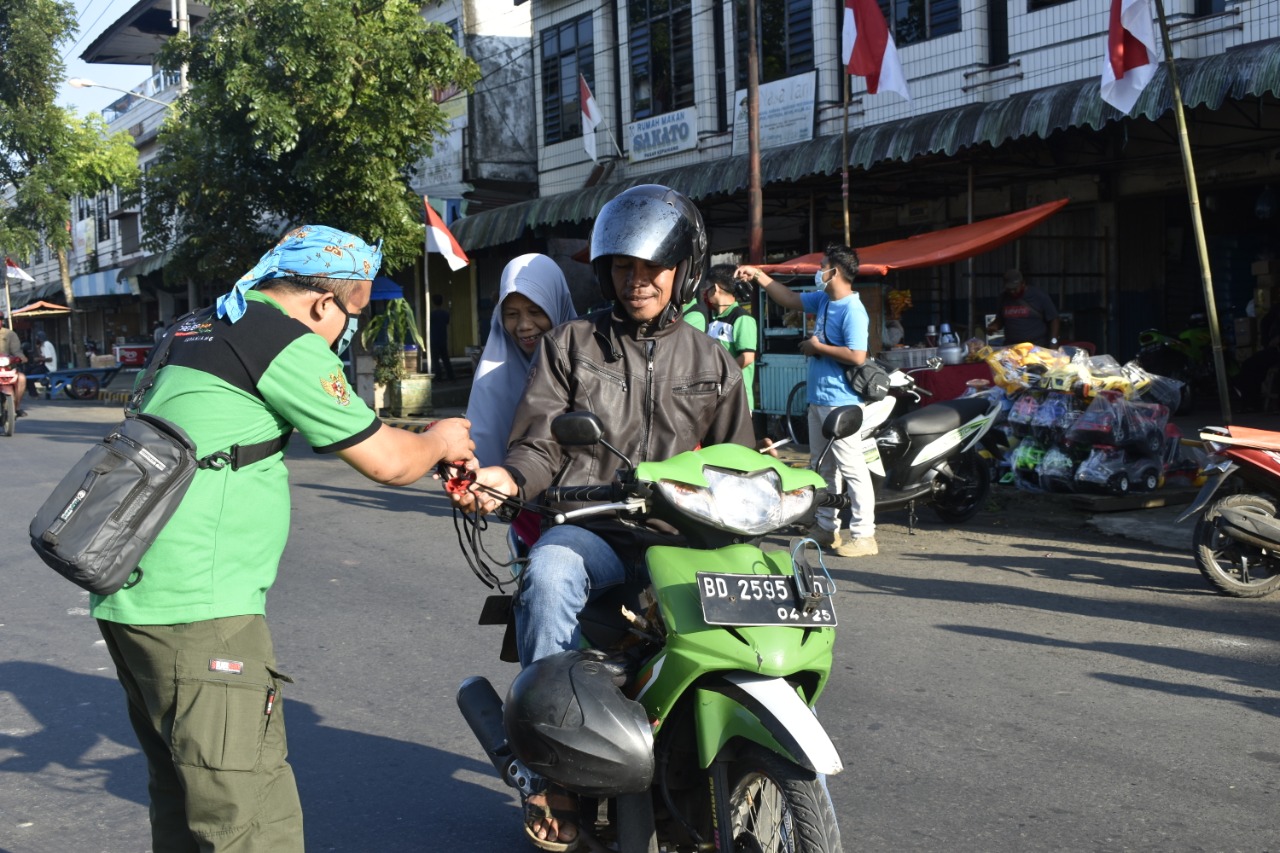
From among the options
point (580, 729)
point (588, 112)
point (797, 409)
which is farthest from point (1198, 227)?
point (588, 112)

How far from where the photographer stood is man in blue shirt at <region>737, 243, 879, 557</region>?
755 centimetres

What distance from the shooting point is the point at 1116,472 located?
9.02 meters

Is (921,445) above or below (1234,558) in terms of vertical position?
above

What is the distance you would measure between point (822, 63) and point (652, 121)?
154 inches

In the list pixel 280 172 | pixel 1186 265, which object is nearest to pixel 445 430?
pixel 1186 265

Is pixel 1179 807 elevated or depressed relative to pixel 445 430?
depressed

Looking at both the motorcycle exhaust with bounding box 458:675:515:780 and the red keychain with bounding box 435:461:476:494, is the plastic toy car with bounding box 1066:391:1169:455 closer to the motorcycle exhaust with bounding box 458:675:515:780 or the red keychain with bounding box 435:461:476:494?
the motorcycle exhaust with bounding box 458:675:515:780

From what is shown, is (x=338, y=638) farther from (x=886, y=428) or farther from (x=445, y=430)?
(x=886, y=428)

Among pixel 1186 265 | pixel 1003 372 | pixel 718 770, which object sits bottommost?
pixel 718 770

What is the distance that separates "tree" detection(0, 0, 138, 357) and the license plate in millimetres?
32137

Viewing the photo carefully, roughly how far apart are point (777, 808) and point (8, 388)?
1755cm

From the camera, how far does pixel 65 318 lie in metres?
51.3

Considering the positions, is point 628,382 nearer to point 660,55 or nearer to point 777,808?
point 777,808

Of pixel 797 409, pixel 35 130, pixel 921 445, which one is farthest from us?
pixel 35 130
